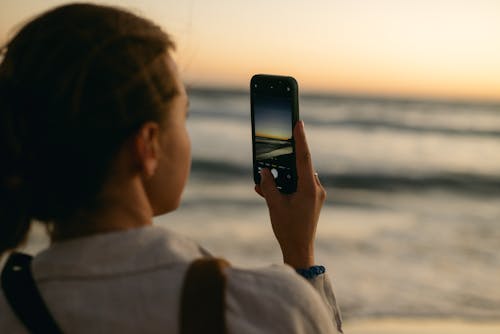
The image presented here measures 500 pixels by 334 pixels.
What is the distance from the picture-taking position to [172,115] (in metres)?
0.99

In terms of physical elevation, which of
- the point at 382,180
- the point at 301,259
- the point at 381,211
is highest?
the point at 301,259

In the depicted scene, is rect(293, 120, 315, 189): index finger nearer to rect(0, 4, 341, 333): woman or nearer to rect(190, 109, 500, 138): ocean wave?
rect(0, 4, 341, 333): woman

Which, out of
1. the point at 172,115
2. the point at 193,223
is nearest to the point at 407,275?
the point at 193,223

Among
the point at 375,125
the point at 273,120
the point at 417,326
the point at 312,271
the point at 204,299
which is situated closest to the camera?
the point at 204,299

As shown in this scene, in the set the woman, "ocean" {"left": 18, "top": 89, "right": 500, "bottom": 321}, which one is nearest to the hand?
the woman

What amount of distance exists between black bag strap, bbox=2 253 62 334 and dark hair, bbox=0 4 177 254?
93 mm

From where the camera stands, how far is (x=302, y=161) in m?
1.27

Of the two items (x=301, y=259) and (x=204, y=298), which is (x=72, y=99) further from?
(x=301, y=259)

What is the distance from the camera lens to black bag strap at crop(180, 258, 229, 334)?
2.79 feet

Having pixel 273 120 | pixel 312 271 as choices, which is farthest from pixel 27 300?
pixel 273 120

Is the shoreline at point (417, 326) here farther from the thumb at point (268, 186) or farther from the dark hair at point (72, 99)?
the dark hair at point (72, 99)

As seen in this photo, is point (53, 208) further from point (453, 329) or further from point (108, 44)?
point (453, 329)

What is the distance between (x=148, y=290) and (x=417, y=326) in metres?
3.79

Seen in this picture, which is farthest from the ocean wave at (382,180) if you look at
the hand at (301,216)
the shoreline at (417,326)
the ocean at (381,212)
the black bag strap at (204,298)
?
the black bag strap at (204,298)
